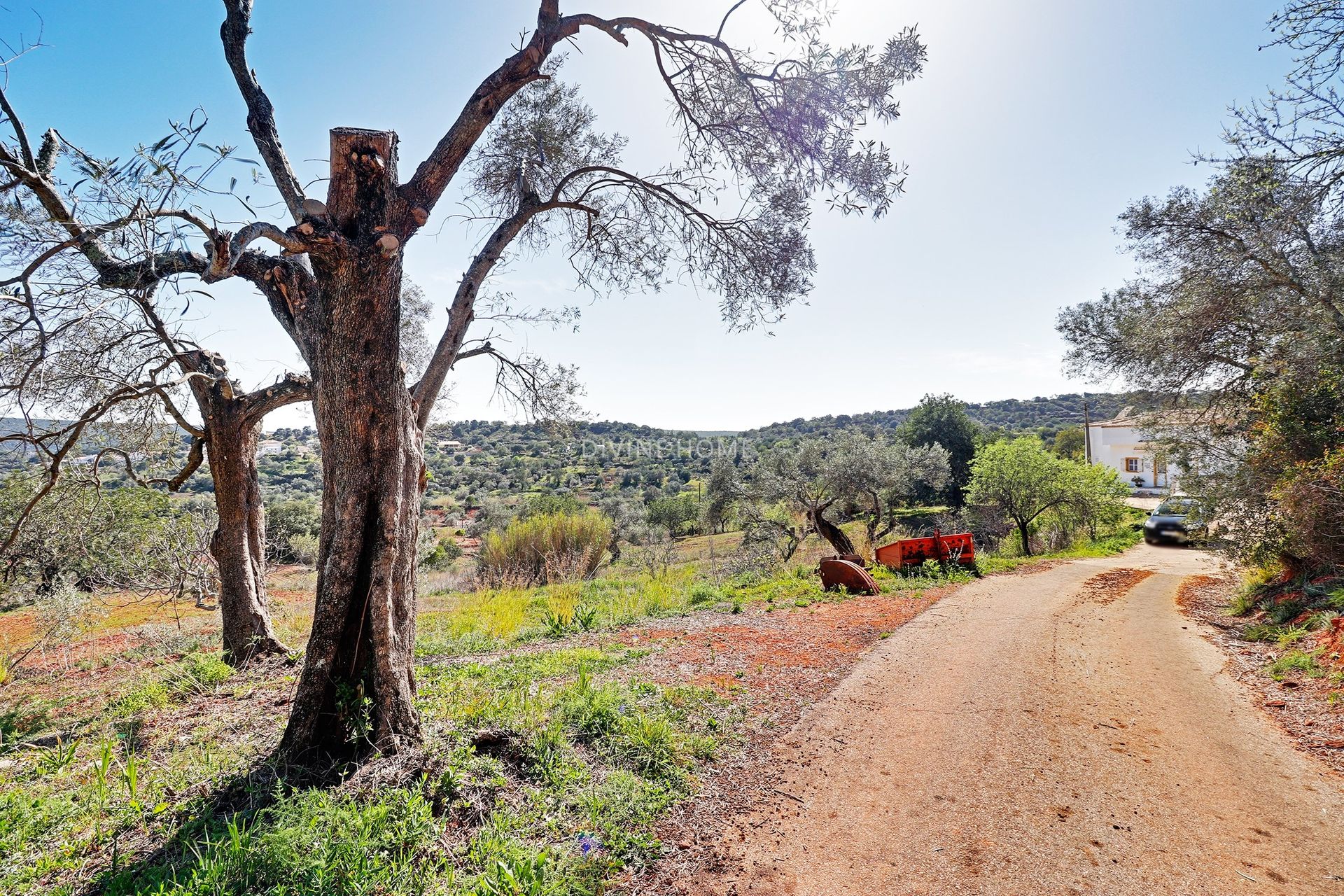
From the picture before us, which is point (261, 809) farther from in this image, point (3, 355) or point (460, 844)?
point (3, 355)

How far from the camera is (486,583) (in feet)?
52.8

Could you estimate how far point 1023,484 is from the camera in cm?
1872

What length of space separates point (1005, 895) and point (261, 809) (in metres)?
3.79

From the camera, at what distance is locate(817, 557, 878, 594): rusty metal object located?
410 inches

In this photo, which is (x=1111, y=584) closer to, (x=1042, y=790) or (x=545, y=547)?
(x=1042, y=790)

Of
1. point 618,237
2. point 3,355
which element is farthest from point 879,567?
point 3,355

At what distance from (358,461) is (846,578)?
9.13m

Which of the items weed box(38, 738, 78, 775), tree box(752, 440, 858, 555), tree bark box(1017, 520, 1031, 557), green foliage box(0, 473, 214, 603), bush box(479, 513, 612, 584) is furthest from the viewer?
tree box(752, 440, 858, 555)

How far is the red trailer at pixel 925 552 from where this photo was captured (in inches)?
484

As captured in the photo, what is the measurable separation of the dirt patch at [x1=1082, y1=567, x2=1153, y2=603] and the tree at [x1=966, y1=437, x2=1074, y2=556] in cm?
510

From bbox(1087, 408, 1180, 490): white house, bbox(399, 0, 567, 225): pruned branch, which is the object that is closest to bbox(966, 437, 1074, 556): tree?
bbox(1087, 408, 1180, 490): white house

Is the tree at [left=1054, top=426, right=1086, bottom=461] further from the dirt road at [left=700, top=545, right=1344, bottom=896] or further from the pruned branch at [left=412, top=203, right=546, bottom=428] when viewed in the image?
the pruned branch at [left=412, top=203, right=546, bottom=428]

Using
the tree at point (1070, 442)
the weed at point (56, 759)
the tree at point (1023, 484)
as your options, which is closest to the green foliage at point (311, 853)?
the weed at point (56, 759)

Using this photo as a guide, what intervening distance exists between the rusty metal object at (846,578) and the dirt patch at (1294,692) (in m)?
4.61
